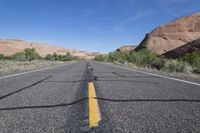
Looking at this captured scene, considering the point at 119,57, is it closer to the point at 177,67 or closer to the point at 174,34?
the point at 174,34

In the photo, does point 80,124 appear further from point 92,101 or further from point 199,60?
point 199,60

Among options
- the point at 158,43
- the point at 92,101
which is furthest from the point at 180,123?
the point at 158,43

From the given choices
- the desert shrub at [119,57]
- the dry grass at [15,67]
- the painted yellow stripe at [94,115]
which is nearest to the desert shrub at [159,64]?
the dry grass at [15,67]

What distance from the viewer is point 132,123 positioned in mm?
3508

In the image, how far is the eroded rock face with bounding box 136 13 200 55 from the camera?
3305 inches

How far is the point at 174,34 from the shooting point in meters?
89.9

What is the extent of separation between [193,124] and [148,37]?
318ft

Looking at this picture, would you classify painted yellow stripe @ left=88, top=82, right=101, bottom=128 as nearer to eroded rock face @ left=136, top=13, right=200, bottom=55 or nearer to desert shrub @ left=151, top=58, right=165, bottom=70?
desert shrub @ left=151, top=58, right=165, bottom=70

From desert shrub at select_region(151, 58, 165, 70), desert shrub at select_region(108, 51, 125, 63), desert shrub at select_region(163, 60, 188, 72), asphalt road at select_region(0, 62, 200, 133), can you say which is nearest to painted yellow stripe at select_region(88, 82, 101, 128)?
asphalt road at select_region(0, 62, 200, 133)

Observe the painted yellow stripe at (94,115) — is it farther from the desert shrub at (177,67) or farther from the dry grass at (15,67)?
the desert shrub at (177,67)

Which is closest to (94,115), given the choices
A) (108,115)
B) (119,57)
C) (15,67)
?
(108,115)

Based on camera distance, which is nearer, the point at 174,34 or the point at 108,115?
the point at 108,115

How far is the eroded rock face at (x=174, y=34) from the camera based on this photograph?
83956mm

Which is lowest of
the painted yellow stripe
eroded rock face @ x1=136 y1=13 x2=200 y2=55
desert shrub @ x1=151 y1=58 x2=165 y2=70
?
desert shrub @ x1=151 y1=58 x2=165 y2=70
